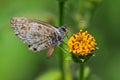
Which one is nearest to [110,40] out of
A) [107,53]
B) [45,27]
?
[107,53]

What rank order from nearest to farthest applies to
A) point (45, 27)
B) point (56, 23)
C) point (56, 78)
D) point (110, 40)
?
point (45, 27)
point (56, 78)
point (56, 23)
point (110, 40)

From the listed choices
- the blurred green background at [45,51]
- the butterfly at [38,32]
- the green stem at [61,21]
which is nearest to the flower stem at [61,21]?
the green stem at [61,21]

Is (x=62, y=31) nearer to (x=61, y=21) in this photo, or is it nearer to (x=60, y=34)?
(x=60, y=34)

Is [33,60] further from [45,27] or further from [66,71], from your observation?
[45,27]

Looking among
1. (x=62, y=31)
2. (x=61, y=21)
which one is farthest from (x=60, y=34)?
(x=61, y=21)

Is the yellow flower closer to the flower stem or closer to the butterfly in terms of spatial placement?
the butterfly

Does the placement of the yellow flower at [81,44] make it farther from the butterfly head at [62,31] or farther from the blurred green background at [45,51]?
the blurred green background at [45,51]
